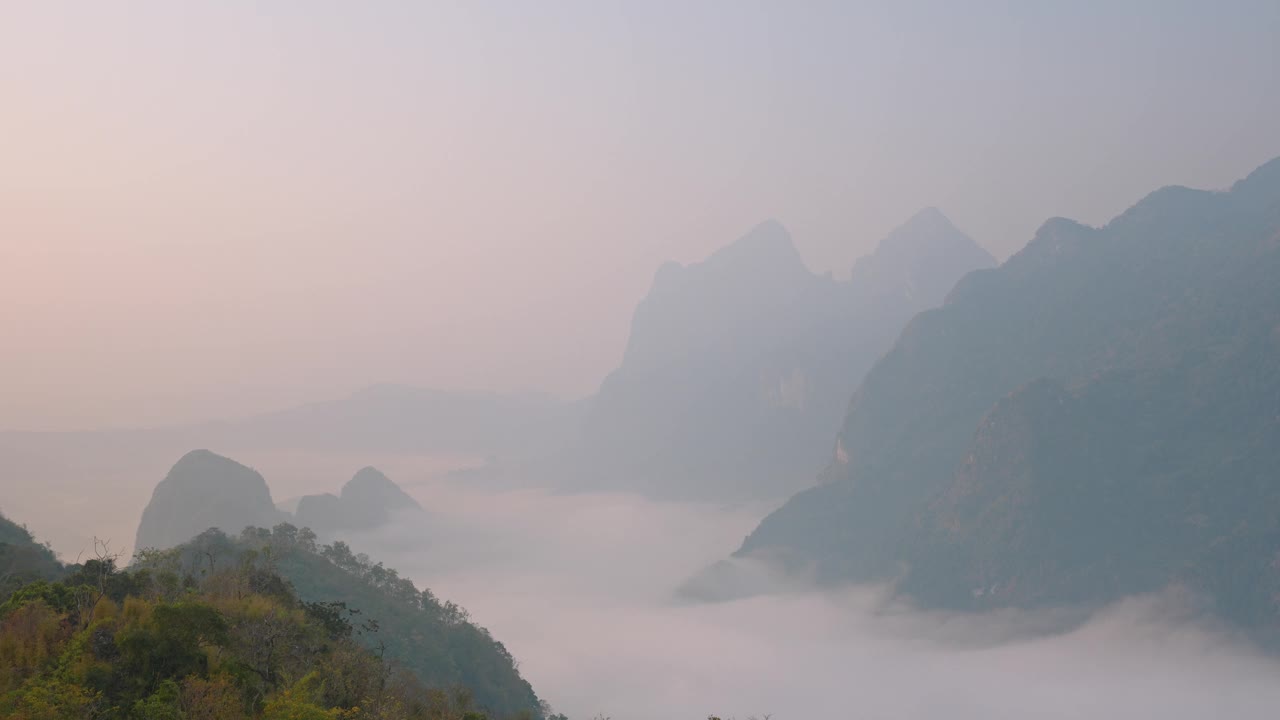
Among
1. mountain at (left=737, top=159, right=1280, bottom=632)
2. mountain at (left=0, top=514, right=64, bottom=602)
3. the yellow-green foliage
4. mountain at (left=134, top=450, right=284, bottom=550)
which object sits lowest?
the yellow-green foliage

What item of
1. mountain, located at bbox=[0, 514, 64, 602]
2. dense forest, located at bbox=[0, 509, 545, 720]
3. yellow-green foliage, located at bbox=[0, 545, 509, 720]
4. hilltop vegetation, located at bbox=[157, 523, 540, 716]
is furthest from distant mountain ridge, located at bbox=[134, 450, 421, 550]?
yellow-green foliage, located at bbox=[0, 545, 509, 720]

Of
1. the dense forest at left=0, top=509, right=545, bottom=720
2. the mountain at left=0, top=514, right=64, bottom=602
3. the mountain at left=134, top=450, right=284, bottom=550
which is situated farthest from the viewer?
the mountain at left=134, top=450, right=284, bottom=550

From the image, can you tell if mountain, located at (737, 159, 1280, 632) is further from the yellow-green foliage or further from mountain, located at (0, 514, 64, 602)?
mountain, located at (0, 514, 64, 602)

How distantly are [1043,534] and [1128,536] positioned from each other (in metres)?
15.2

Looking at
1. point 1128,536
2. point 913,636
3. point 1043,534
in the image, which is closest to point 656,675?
point 913,636

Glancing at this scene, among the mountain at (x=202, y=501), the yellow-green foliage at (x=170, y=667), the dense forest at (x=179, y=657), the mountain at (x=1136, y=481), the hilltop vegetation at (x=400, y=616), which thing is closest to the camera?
the yellow-green foliage at (x=170, y=667)

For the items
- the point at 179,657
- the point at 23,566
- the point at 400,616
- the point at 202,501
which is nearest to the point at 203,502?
the point at 202,501

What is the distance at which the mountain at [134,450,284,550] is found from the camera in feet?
541

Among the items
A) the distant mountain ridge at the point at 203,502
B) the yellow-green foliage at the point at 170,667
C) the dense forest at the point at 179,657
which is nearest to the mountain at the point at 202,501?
the distant mountain ridge at the point at 203,502

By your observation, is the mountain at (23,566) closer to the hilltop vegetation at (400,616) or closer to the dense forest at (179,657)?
the dense forest at (179,657)

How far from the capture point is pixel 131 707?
19438 mm

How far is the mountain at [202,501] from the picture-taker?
165 meters

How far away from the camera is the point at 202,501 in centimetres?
17062

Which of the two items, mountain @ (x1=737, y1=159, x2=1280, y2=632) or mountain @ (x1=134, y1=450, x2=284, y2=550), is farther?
mountain @ (x1=134, y1=450, x2=284, y2=550)
